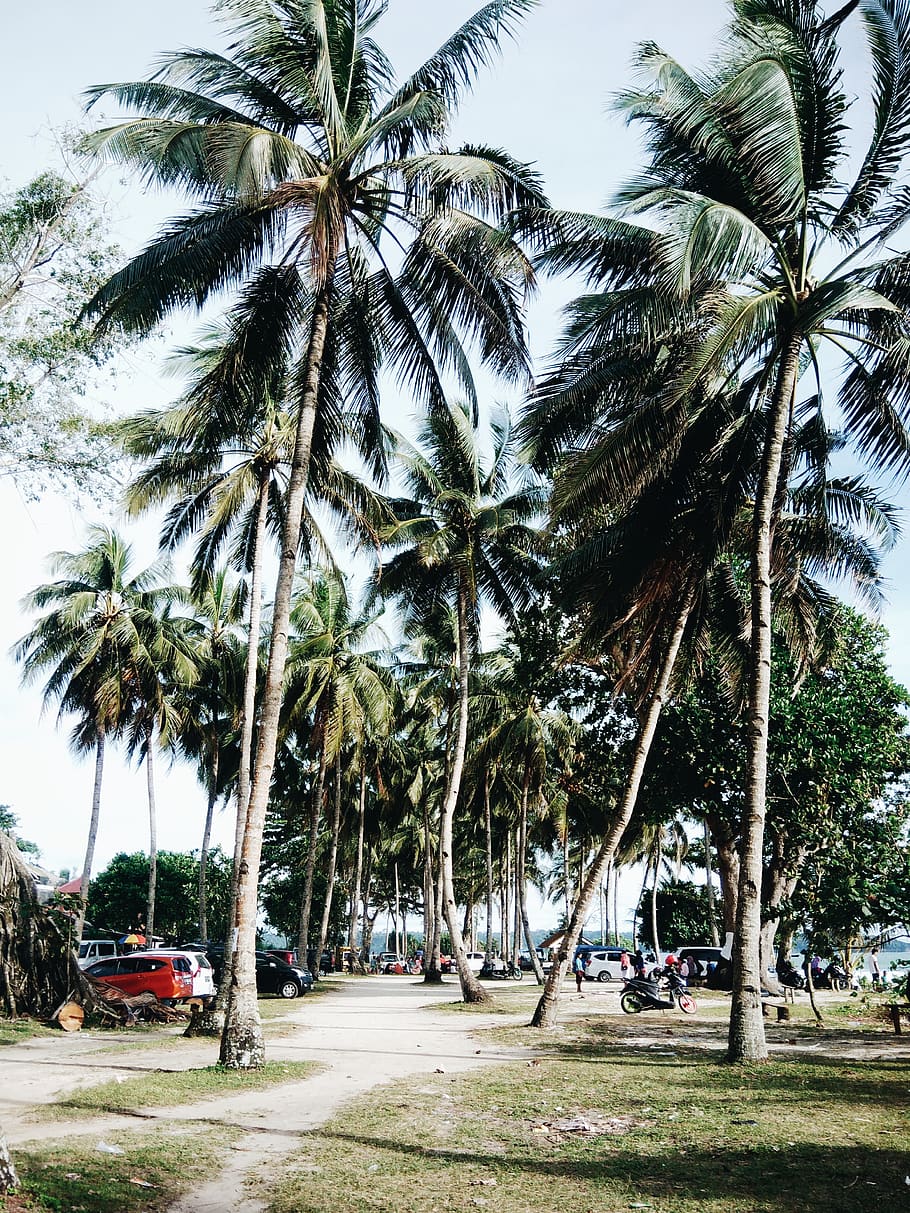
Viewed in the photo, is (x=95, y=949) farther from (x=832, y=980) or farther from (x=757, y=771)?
(x=832, y=980)

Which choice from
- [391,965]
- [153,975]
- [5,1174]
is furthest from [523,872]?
[5,1174]

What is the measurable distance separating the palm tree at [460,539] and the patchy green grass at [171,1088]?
12435 mm

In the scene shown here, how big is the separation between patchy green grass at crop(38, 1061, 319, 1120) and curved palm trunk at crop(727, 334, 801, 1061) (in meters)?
5.57

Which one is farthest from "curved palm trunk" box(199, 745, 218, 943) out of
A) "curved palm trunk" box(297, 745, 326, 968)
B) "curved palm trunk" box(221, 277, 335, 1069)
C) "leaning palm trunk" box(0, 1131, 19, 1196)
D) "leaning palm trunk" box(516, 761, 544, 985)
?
"leaning palm trunk" box(0, 1131, 19, 1196)

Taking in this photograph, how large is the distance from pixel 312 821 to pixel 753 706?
26.7m

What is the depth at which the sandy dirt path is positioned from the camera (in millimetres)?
8246

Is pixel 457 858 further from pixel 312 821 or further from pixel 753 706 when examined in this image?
pixel 753 706

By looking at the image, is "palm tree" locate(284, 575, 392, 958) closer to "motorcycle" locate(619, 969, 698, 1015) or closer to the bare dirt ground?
the bare dirt ground

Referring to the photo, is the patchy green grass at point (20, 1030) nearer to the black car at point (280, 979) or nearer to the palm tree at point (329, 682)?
the black car at point (280, 979)

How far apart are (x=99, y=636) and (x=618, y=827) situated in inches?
794

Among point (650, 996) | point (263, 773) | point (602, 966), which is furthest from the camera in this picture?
point (602, 966)

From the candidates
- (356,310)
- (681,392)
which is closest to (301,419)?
(356,310)

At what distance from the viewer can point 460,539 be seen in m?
25.3

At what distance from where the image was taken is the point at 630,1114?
9836 mm
